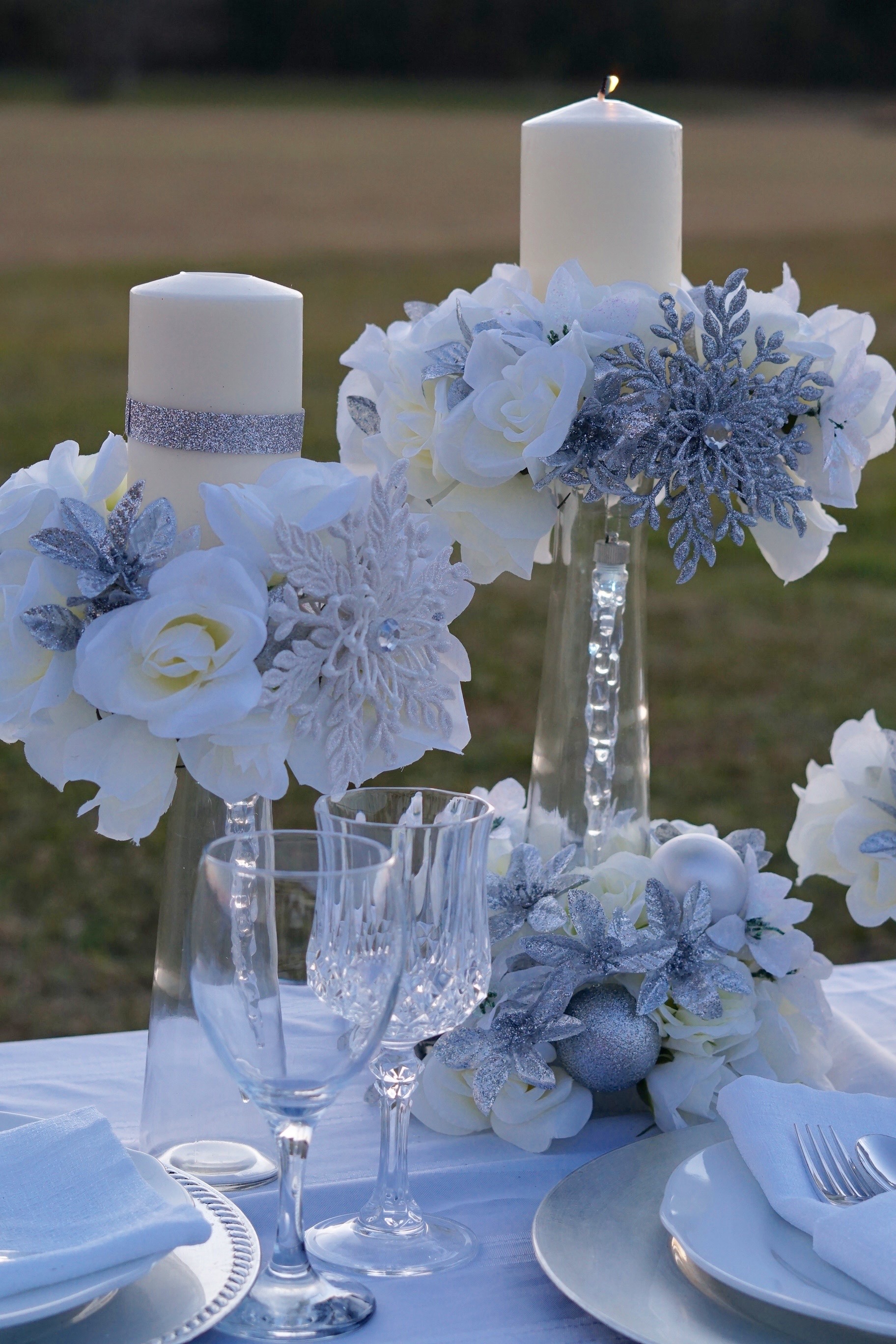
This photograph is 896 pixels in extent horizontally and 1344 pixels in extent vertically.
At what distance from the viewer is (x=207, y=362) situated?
2.95 feet

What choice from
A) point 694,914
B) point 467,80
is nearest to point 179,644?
point 694,914

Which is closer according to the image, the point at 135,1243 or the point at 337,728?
the point at 135,1243

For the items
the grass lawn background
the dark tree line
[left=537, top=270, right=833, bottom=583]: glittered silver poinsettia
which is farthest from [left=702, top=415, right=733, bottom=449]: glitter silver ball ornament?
the dark tree line

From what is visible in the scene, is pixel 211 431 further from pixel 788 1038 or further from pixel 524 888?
pixel 788 1038

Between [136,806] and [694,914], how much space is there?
385 mm

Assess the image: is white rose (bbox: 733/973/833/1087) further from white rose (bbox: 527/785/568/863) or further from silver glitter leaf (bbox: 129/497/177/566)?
silver glitter leaf (bbox: 129/497/177/566)

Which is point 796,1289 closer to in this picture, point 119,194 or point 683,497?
point 683,497

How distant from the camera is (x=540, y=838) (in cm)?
110

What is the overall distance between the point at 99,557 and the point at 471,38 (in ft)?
36.1

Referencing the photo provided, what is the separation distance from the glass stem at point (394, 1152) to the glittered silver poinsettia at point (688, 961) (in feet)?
0.60

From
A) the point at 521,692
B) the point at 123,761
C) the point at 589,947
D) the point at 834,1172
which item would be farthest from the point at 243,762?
the point at 521,692

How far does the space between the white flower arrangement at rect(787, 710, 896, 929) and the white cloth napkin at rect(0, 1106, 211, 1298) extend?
0.53 m

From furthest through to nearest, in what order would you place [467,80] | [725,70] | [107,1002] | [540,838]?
[467,80] → [725,70] → [107,1002] → [540,838]

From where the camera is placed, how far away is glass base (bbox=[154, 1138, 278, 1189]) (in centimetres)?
91
